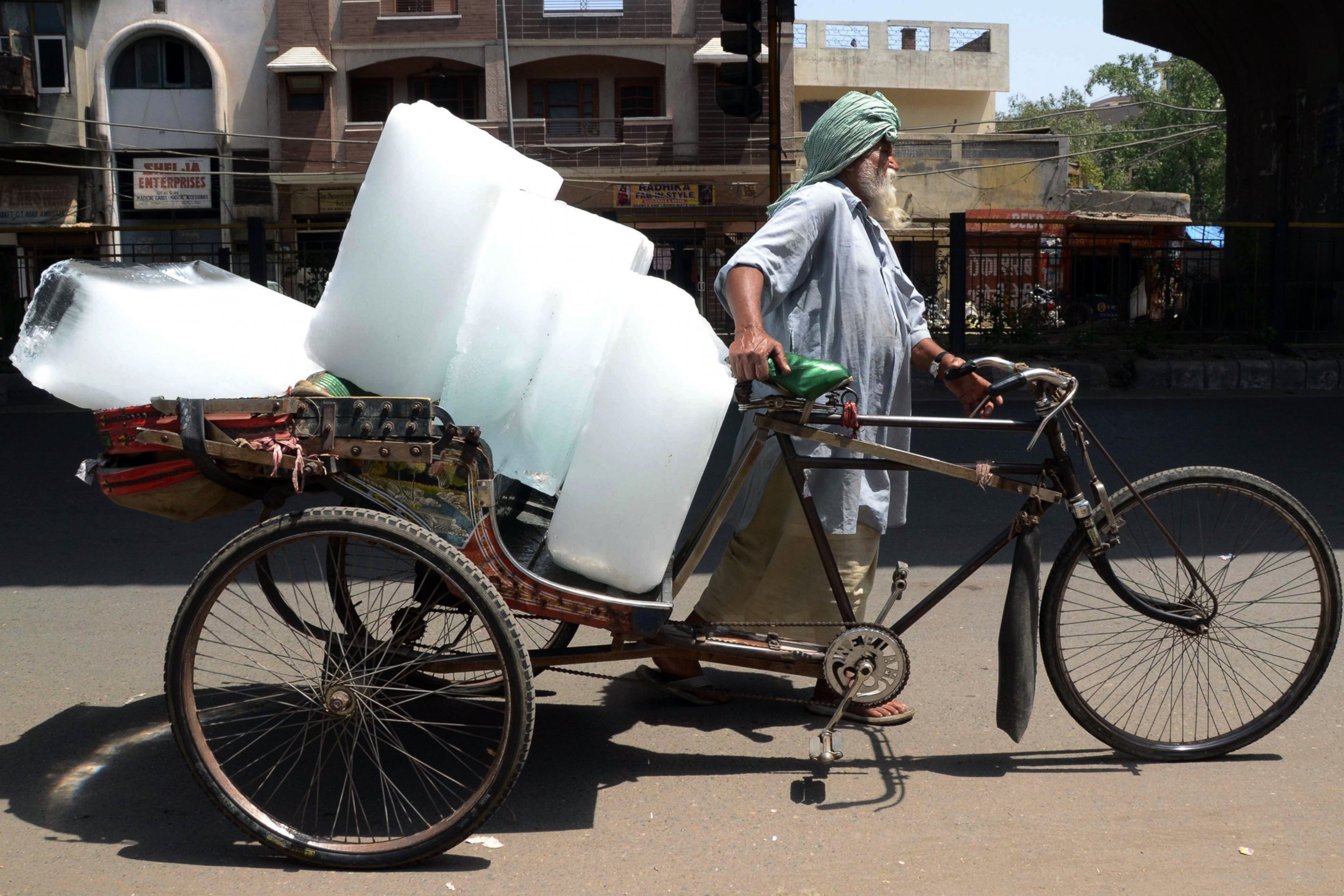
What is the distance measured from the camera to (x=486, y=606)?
243 centimetres

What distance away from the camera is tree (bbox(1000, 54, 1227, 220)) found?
48.8 metres

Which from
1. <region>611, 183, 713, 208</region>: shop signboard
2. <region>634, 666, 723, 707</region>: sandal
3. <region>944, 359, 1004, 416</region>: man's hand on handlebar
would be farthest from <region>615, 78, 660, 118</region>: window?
<region>944, 359, 1004, 416</region>: man's hand on handlebar

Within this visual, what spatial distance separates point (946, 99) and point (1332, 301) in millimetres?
34195

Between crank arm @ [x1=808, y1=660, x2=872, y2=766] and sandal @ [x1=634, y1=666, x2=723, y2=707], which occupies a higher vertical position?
crank arm @ [x1=808, y1=660, x2=872, y2=766]

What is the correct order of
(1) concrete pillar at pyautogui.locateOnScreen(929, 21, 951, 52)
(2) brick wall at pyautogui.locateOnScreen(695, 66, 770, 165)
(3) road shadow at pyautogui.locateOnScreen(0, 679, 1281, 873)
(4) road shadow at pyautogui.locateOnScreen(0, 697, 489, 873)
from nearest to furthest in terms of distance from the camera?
(4) road shadow at pyautogui.locateOnScreen(0, 697, 489, 873), (3) road shadow at pyautogui.locateOnScreen(0, 679, 1281, 873), (2) brick wall at pyautogui.locateOnScreen(695, 66, 770, 165), (1) concrete pillar at pyautogui.locateOnScreen(929, 21, 951, 52)

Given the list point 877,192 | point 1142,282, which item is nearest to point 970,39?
point 1142,282

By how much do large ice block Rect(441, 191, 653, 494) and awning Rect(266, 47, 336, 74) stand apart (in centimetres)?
2917

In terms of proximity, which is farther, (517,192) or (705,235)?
(705,235)

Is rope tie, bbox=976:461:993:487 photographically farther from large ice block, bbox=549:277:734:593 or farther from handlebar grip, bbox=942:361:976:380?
large ice block, bbox=549:277:734:593

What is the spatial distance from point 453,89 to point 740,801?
31.1m

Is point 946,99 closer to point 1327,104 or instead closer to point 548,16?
point 548,16

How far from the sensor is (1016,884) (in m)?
2.46

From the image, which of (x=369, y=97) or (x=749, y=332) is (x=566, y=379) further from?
(x=369, y=97)

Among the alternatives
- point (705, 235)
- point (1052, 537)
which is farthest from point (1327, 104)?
point (1052, 537)
